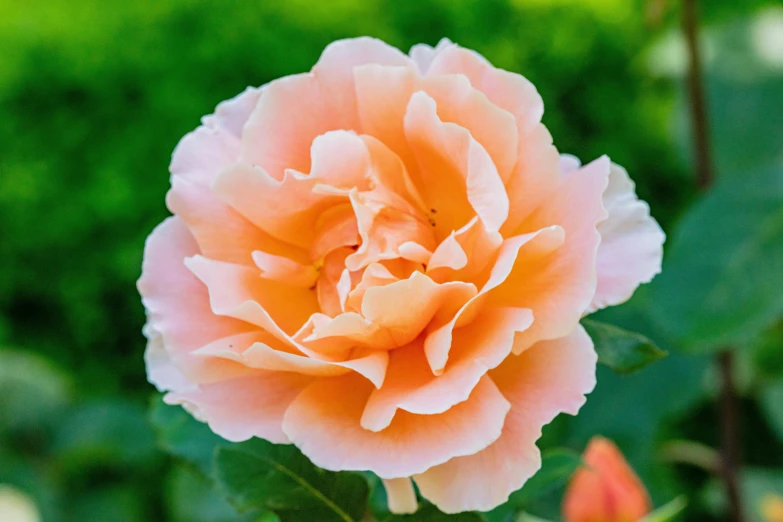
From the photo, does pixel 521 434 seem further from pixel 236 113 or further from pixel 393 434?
pixel 236 113

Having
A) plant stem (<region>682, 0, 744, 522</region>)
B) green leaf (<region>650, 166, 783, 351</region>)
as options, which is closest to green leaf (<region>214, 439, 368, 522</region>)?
green leaf (<region>650, 166, 783, 351</region>)

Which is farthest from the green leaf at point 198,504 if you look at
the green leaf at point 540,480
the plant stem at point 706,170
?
the green leaf at point 540,480

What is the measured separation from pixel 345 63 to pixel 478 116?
0.08 m

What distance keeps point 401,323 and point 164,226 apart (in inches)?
5.4

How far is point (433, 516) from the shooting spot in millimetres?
427

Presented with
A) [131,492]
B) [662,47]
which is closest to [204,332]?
[662,47]

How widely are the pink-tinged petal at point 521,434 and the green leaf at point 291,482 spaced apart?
9cm

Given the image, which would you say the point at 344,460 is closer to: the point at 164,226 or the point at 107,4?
the point at 164,226

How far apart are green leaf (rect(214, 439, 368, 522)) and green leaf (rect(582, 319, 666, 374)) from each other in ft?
0.48

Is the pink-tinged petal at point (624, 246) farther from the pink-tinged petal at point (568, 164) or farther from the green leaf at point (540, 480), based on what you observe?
the green leaf at point (540, 480)

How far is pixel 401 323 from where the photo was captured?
1.26 feet

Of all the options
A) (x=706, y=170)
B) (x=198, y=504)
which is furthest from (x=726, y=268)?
(x=198, y=504)

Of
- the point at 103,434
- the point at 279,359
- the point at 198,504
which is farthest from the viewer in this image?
the point at 103,434

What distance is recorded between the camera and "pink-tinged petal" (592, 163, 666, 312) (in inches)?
15.0
